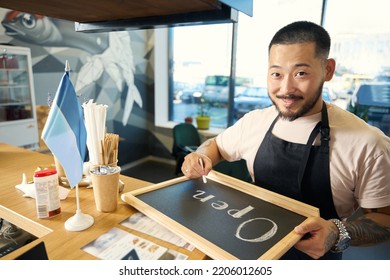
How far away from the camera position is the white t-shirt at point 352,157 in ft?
3.67

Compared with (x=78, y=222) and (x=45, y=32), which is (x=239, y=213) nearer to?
(x=78, y=222)

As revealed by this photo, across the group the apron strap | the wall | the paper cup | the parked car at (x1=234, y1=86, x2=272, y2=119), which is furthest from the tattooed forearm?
the parked car at (x1=234, y1=86, x2=272, y2=119)

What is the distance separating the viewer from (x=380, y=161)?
1118 millimetres

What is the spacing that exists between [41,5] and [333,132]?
1279 mm

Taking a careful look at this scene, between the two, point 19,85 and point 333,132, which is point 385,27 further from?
point 19,85

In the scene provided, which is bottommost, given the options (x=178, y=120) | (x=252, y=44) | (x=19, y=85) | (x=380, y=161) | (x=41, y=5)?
(x=178, y=120)

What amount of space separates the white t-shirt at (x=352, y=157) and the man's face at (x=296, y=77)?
0.35 ft

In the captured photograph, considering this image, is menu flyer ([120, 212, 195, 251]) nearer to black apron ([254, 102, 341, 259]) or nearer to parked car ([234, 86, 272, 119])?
black apron ([254, 102, 341, 259])

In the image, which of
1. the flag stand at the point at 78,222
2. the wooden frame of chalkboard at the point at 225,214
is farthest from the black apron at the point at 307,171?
the flag stand at the point at 78,222

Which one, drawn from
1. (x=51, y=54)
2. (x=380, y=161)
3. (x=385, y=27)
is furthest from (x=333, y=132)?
(x=51, y=54)

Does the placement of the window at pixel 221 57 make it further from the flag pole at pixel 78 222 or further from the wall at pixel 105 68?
the flag pole at pixel 78 222

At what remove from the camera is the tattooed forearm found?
103 cm

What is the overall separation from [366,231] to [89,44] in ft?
12.8
